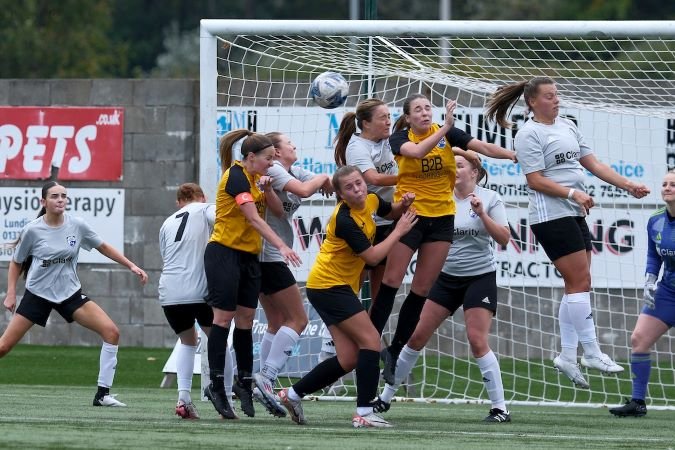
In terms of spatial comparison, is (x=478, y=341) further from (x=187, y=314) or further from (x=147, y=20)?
(x=147, y=20)

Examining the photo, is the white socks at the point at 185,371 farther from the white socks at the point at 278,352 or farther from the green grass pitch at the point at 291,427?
the white socks at the point at 278,352

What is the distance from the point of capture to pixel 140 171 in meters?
16.4

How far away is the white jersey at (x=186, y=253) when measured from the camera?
978 cm

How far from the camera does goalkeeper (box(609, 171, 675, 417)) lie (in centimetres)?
1079

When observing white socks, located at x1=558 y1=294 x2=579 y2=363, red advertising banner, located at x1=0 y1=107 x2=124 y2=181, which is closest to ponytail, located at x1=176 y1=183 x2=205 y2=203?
white socks, located at x1=558 y1=294 x2=579 y2=363

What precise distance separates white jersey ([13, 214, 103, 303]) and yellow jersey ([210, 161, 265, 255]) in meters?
2.27

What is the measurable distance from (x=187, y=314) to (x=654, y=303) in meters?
3.61

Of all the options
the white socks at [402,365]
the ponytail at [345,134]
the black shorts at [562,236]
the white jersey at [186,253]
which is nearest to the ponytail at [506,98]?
the black shorts at [562,236]

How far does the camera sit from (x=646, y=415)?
1111 cm

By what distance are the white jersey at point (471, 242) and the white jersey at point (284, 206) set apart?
116cm

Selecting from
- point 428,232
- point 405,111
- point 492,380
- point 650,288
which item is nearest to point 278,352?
point 428,232

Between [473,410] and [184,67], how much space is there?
3241 cm

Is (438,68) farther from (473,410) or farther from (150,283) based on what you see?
(150,283)

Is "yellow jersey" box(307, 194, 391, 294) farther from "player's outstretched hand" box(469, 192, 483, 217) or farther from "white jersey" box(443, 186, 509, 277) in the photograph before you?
"white jersey" box(443, 186, 509, 277)
